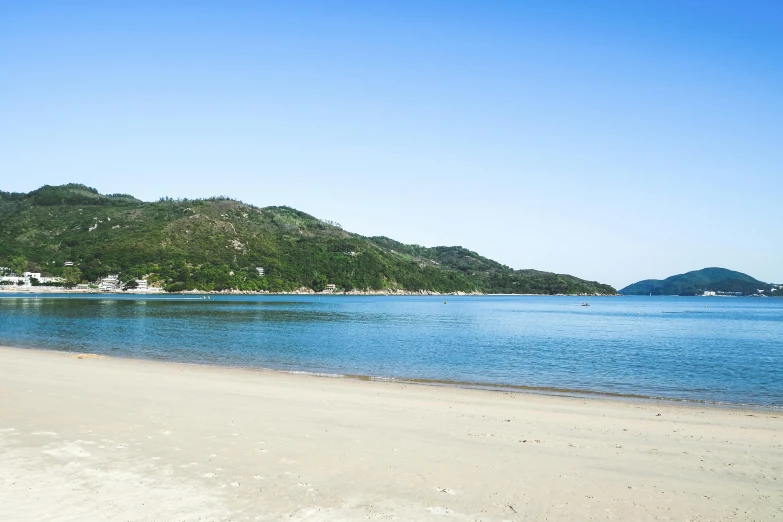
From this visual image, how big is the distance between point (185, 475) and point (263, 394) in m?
8.79

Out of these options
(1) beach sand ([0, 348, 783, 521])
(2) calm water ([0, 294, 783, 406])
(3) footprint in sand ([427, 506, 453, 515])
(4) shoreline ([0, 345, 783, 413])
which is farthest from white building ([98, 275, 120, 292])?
(3) footprint in sand ([427, 506, 453, 515])

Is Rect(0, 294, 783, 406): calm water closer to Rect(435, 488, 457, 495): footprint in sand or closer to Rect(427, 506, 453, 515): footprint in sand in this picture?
Rect(435, 488, 457, 495): footprint in sand

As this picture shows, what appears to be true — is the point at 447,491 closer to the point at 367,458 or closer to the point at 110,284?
the point at 367,458

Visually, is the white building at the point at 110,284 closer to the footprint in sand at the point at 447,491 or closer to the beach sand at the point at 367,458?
the beach sand at the point at 367,458

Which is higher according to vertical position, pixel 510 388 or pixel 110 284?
pixel 110 284

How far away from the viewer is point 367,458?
9492 millimetres

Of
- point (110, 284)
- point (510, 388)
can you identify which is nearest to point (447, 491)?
point (510, 388)

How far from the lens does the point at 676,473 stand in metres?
9.34

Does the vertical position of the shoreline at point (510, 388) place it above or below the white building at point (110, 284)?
below

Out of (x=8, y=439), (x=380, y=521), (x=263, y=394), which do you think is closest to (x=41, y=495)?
(x=8, y=439)

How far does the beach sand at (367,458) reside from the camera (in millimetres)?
7148

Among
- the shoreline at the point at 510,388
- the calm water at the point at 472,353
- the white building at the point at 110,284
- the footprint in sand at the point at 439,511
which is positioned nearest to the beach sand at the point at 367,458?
the footprint in sand at the point at 439,511

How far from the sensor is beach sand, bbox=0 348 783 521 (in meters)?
7.15

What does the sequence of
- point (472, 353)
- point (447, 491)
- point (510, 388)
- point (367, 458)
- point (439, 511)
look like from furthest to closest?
point (472, 353) < point (510, 388) < point (367, 458) < point (447, 491) < point (439, 511)
